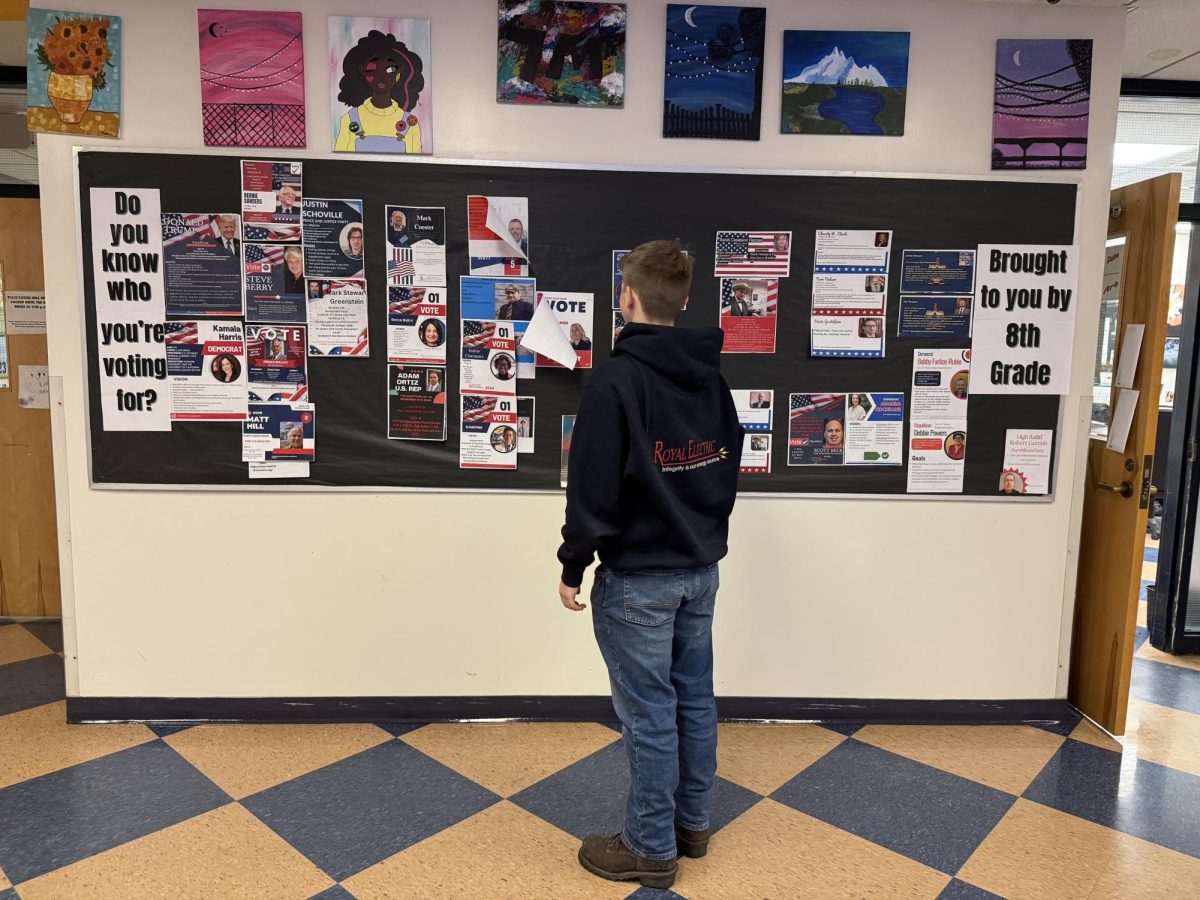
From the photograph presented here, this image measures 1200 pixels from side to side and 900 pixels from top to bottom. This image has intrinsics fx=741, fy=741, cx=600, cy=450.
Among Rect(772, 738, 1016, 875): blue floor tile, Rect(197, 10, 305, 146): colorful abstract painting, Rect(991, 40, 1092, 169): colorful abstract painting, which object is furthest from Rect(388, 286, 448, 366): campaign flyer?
Rect(991, 40, 1092, 169): colorful abstract painting

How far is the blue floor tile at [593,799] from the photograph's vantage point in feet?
6.92

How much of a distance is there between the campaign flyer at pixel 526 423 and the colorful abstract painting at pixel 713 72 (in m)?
1.01

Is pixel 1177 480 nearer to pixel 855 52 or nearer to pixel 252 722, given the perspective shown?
pixel 855 52

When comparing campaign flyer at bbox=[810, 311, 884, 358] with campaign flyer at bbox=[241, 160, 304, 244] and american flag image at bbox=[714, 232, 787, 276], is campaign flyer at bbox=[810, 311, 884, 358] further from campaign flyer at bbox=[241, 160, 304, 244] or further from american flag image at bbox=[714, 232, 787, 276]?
campaign flyer at bbox=[241, 160, 304, 244]

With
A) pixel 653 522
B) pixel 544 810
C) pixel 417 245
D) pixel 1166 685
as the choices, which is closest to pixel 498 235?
pixel 417 245

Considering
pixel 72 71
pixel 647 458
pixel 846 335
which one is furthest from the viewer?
pixel 846 335

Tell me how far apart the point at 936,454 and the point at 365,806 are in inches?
86.1

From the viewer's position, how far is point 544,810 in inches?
85.1

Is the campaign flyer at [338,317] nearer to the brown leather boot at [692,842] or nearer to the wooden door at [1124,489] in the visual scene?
the brown leather boot at [692,842]

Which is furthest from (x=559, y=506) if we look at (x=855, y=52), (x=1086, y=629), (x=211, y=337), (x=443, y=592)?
(x=1086, y=629)

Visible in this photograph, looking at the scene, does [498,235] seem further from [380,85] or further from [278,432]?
[278,432]

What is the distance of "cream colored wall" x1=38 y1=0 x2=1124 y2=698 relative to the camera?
8.05 feet

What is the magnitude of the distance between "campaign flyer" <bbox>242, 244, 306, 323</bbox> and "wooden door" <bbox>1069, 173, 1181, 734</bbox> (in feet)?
9.47

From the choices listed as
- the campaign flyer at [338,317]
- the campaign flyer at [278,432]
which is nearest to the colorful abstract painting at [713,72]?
the campaign flyer at [338,317]
